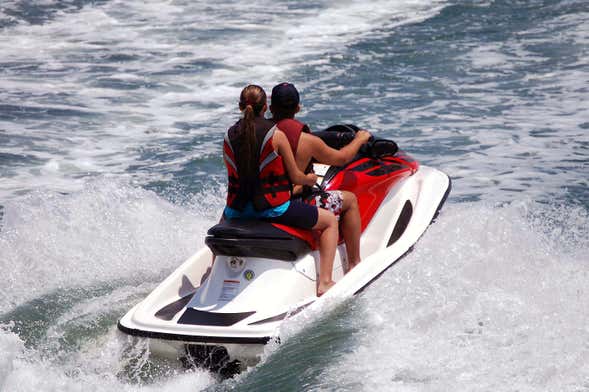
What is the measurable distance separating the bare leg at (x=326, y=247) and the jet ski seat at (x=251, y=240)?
0.23m

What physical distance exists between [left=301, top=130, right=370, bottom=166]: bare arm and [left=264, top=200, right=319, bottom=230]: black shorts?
30cm

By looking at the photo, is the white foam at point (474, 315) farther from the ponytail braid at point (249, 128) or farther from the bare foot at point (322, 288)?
the ponytail braid at point (249, 128)

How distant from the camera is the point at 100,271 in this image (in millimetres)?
7375

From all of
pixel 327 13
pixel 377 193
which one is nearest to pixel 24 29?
pixel 327 13

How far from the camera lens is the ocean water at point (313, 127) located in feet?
18.3

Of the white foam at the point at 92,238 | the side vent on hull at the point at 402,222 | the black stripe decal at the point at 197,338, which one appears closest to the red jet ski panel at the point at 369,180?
the side vent on hull at the point at 402,222

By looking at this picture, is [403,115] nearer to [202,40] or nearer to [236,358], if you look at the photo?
[202,40]

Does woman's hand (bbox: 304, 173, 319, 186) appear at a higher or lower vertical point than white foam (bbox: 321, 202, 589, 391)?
higher

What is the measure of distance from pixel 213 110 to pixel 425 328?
7.39 m

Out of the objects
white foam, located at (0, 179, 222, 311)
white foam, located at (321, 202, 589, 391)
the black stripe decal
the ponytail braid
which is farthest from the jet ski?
white foam, located at (0, 179, 222, 311)

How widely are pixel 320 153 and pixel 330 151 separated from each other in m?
0.08

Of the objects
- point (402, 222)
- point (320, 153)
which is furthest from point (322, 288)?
point (402, 222)

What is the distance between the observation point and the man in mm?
6070

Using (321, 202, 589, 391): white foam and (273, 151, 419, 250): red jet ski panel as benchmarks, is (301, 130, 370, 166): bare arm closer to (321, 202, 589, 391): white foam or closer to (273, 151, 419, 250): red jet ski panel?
(273, 151, 419, 250): red jet ski panel
